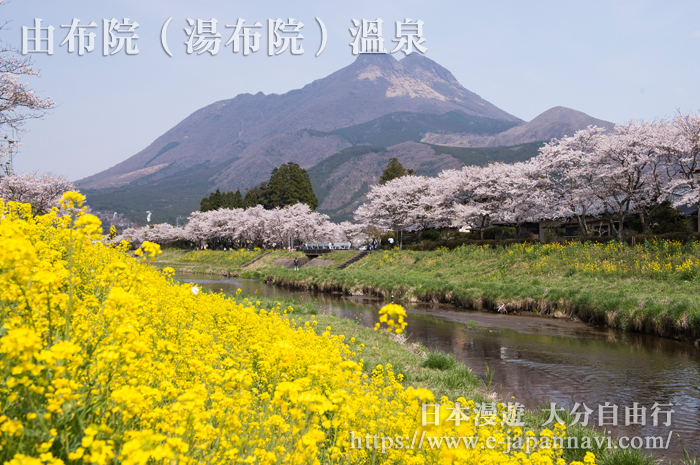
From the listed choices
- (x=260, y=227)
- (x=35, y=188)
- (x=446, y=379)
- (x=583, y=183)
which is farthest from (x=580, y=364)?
(x=260, y=227)

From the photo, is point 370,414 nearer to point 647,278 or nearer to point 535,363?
point 535,363

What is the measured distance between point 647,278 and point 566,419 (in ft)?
45.7

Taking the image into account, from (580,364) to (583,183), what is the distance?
1931 cm

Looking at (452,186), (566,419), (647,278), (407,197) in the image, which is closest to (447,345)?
(566,419)

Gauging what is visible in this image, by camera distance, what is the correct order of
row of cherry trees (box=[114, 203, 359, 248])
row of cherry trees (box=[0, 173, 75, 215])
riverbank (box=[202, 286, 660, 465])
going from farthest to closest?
row of cherry trees (box=[114, 203, 359, 248]) < row of cherry trees (box=[0, 173, 75, 215]) < riverbank (box=[202, 286, 660, 465])

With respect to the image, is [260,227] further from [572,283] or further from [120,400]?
[120,400]

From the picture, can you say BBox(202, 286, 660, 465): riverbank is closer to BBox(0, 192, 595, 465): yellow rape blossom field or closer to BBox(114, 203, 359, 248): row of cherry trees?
BBox(0, 192, 595, 465): yellow rape blossom field

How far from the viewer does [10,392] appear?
2.00 meters

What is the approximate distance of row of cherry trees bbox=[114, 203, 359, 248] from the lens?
191 feet

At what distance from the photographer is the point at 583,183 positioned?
25812mm

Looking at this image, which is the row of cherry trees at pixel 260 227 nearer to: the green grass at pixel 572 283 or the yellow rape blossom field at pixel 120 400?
the green grass at pixel 572 283

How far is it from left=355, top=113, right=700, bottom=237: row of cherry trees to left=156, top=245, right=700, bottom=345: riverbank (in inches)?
183

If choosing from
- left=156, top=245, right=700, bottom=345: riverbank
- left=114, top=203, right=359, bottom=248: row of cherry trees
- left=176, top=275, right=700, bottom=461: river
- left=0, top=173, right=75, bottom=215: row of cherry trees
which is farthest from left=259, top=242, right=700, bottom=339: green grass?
left=114, top=203, right=359, bottom=248: row of cherry trees

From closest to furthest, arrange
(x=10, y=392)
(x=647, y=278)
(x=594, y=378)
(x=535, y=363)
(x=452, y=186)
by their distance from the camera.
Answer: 1. (x=10, y=392)
2. (x=594, y=378)
3. (x=535, y=363)
4. (x=647, y=278)
5. (x=452, y=186)
